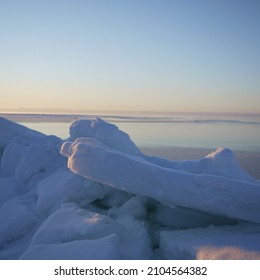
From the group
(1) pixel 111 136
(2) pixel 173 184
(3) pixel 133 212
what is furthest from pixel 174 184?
(1) pixel 111 136

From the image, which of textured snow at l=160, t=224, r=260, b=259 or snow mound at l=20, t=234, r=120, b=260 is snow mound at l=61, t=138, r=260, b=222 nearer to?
textured snow at l=160, t=224, r=260, b=259

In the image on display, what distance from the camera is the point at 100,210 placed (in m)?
4.45

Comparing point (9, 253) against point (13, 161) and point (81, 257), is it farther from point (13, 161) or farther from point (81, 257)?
point (13, 161)

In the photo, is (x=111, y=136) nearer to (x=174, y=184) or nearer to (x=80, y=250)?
(x=174, y=184)

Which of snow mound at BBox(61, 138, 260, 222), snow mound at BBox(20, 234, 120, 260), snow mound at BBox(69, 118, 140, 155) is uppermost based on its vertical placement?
snow mound at BBox(69, 118, 140, 155)

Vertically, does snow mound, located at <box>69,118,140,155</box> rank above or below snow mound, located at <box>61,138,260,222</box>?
above

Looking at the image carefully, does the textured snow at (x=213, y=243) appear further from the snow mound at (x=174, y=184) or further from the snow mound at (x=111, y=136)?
the snow mound at (x=111, y=136)

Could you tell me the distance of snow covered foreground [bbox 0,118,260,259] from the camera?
10.6ft

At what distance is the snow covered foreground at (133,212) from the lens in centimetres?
324

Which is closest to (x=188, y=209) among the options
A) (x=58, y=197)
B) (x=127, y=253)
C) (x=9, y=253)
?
(x=127, y=253)

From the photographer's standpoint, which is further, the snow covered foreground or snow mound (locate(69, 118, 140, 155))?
snow mound (locate(69, 118, 140, 155))

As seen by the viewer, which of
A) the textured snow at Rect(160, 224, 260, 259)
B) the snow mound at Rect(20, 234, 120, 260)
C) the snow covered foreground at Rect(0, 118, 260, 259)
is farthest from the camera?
the snow covered foreground at Rect(0, 118, 260, 259)

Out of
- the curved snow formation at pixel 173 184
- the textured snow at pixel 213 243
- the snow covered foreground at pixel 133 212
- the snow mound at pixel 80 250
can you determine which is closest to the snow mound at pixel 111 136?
the snow covered foreground at pixel 133 212

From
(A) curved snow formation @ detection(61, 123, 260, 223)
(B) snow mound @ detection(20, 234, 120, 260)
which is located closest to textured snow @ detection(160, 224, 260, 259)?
(A) curved snow formation @ detection(61, 123, 260, 223)
